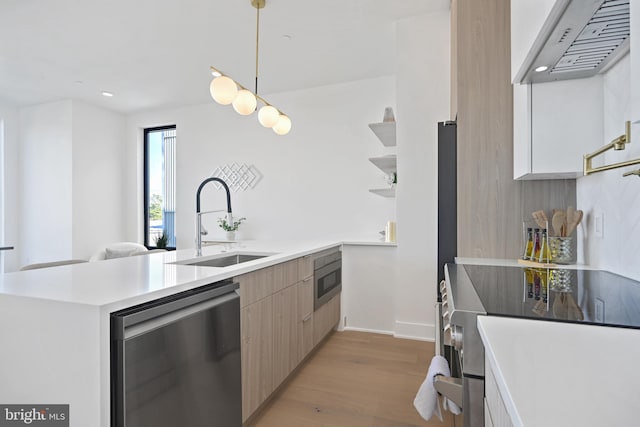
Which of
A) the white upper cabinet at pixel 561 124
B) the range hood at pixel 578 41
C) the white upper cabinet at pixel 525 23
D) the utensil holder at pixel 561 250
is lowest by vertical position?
the utensil holder at pixel 561 250

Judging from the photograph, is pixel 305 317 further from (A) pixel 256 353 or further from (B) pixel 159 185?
(B) pixel 159 185

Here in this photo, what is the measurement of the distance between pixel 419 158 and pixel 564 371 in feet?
8.53

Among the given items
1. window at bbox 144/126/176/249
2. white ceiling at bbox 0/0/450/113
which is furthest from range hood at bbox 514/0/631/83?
window at bbox 144/126/176/249

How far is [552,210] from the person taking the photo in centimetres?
183

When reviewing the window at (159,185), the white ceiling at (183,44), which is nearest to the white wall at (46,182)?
the white ceiling at (183,44)

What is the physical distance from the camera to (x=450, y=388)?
0.96 metres

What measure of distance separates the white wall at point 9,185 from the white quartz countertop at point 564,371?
641cm

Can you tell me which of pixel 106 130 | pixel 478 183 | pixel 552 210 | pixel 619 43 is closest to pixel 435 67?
pixel 478 183

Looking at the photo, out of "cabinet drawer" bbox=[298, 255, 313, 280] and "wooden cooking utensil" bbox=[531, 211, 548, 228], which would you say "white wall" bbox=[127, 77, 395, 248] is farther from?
"wooden cooking utensil" bbox=[531, 211, 548, 228]

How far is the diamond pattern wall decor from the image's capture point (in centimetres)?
453

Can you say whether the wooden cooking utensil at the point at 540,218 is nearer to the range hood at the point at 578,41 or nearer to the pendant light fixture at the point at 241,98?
the range hood at the point at 578,41

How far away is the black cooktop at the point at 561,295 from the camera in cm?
87

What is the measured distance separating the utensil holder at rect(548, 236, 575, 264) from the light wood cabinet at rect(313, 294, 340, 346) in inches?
65.9

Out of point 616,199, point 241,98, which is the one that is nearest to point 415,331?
point 616,199
